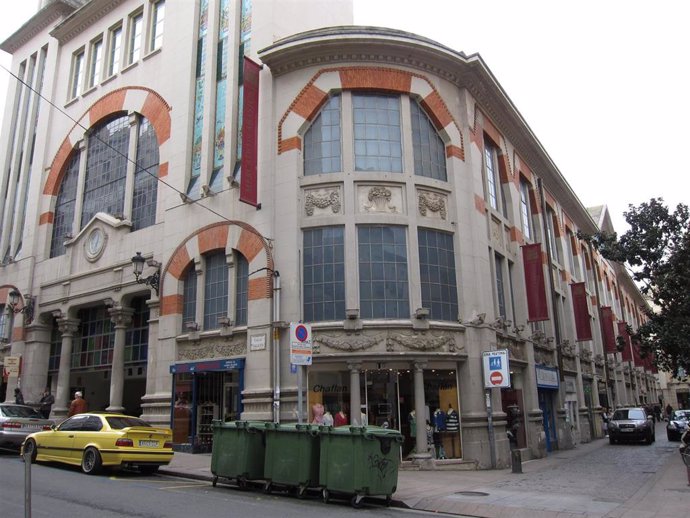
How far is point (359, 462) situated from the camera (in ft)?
34.6

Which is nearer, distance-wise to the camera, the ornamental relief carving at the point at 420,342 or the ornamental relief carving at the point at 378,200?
the ornamental relief carving at the point at 420,342

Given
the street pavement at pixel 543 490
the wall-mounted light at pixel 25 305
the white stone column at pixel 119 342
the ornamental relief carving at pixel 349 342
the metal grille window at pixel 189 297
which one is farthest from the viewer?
the wall-mounted light at pixel 25 305

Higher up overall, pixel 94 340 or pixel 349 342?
pixel 94 340

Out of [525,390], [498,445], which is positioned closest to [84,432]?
[498,445]

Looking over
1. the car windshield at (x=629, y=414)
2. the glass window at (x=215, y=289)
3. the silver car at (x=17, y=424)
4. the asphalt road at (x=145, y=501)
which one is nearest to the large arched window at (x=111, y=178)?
the glass window at (x=215, y=289)

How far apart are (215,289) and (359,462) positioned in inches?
443

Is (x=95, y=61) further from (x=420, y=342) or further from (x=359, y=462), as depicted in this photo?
(x=359, y=462)

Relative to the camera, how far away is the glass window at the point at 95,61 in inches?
Result: 1128

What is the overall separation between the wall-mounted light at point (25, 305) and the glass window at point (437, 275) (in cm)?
1898

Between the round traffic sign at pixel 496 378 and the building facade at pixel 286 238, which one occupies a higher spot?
the building facade at pixel 286 238

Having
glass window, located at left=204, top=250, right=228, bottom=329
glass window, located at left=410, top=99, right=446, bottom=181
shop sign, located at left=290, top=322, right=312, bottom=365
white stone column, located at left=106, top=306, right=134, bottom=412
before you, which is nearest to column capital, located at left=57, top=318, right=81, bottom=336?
white stone column, located at left=106, top=306, right=134, bottom=412

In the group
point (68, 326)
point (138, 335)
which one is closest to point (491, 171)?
point (138, 335)

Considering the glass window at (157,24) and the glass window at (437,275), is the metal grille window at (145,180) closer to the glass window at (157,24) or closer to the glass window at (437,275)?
the glass window at (157,24)

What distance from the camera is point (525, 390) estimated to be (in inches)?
893
